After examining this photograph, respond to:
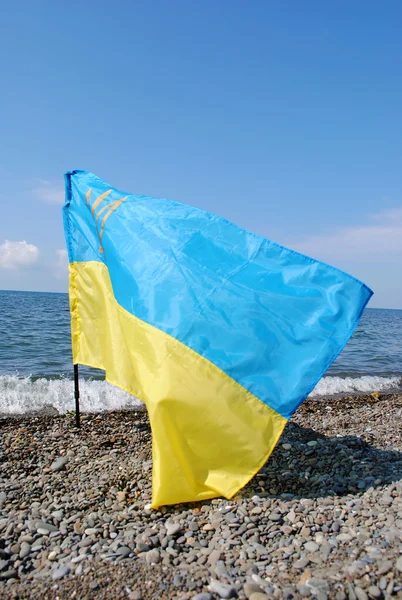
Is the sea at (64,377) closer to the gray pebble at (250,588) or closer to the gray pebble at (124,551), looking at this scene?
the gray pebble at (124,551)

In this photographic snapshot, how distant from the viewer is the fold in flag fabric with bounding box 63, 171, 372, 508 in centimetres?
422

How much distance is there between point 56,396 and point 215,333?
7810 mm

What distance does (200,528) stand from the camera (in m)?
4.05

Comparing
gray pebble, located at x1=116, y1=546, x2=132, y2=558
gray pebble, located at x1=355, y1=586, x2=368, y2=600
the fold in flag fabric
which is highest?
the fold in flag fabric

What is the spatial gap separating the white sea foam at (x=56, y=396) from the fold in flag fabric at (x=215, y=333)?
16.9 feet

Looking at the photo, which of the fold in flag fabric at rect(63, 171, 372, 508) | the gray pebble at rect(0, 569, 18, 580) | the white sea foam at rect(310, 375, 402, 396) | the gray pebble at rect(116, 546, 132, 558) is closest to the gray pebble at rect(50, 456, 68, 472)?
the fold in flag fabric at rect(63, 171, 372, 508)

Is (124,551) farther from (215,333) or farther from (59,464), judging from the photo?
(59,464)

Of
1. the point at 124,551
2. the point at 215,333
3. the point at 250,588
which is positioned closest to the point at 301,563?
the point at 250,588

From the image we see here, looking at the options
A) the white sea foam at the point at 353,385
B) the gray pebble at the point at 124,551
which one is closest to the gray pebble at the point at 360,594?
the gray pebble at the point at 124,551

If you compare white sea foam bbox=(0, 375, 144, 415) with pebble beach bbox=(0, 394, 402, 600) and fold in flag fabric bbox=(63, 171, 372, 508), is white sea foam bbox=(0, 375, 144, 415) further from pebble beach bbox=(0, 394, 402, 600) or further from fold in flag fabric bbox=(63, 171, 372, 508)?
fold in flag fabric bbox=(63, 171, 372, 508)

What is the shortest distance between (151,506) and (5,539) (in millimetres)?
1326

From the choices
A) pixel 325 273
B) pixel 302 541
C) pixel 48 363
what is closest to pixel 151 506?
pixel 302 541

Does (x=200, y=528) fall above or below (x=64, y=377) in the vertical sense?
above

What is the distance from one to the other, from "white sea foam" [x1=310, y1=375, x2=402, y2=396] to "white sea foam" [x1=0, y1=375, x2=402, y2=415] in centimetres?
4
